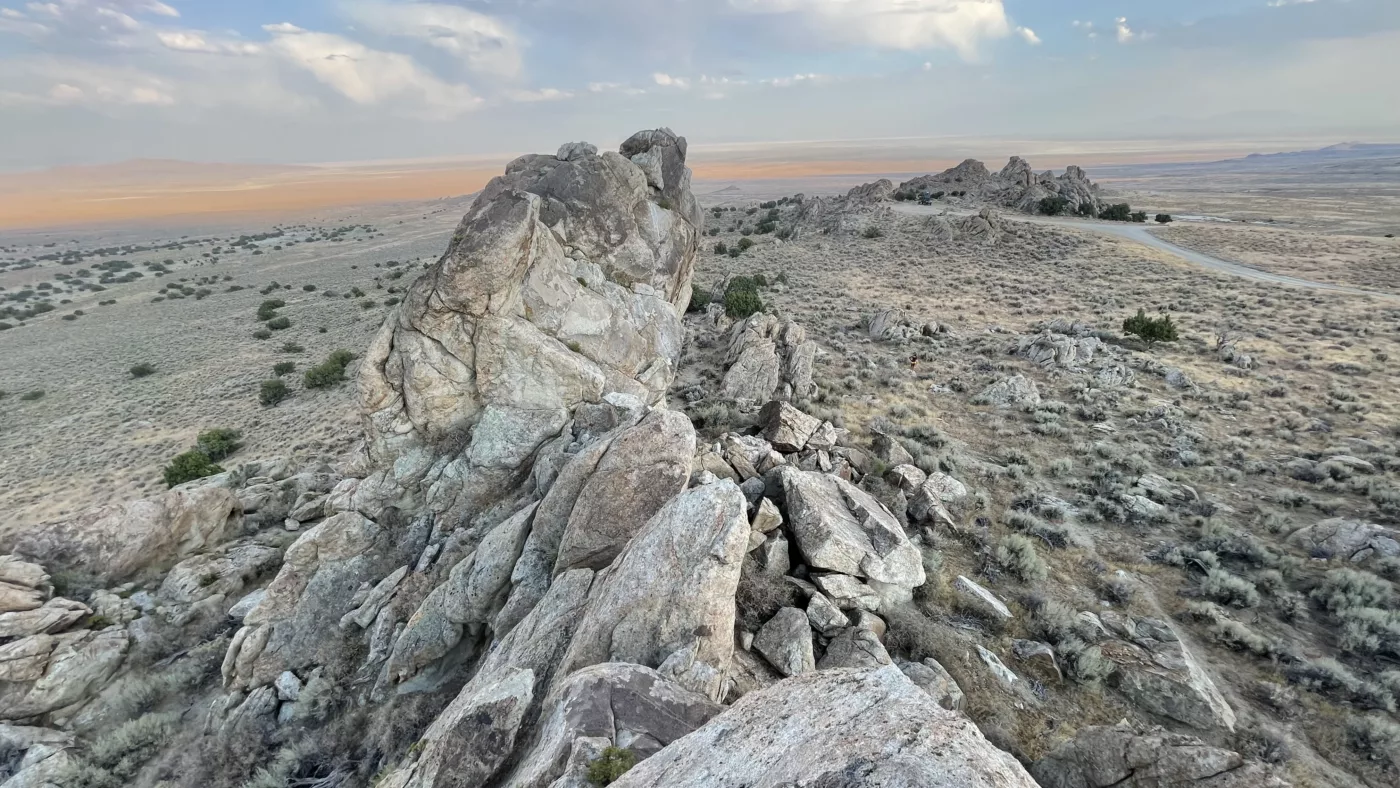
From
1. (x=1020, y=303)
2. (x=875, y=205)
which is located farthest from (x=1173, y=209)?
(x=1020, y=303)

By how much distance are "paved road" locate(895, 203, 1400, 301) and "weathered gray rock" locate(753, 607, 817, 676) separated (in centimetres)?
6346

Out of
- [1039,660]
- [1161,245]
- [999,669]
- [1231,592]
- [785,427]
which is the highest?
[1161,245]

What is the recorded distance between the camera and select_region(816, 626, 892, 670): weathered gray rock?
10.4 m

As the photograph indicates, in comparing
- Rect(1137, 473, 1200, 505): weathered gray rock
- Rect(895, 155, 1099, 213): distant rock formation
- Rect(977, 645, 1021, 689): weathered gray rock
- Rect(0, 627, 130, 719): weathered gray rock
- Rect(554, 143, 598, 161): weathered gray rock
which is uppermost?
Rect(895, 155, 1099, 213): distant rock formation

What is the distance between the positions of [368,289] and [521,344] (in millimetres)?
68177

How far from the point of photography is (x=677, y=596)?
9.02m

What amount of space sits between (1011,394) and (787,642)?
2338 cm

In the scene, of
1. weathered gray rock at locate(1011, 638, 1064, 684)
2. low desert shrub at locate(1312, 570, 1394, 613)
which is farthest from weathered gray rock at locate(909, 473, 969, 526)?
low desert shrub at locate(1312, 570, 1394, 613)

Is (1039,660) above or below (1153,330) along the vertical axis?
below

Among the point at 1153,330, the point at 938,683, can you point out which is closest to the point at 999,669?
the point at 938,683

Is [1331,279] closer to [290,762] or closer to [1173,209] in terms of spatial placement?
[1173,209]

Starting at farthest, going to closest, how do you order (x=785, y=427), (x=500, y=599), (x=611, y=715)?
(x=785, y=427) < (x=500, y=599) < (x=611, y=715)

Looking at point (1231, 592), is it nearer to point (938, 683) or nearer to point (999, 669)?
point (999, 669)

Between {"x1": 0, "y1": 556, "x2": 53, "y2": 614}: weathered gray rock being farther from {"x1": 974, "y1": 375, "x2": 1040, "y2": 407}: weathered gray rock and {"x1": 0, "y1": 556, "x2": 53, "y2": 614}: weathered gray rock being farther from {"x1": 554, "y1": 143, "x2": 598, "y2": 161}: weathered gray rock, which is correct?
{"x1": 974, "y1": 375, "x2": 1040, "y2": 407}: weathered gray rock
